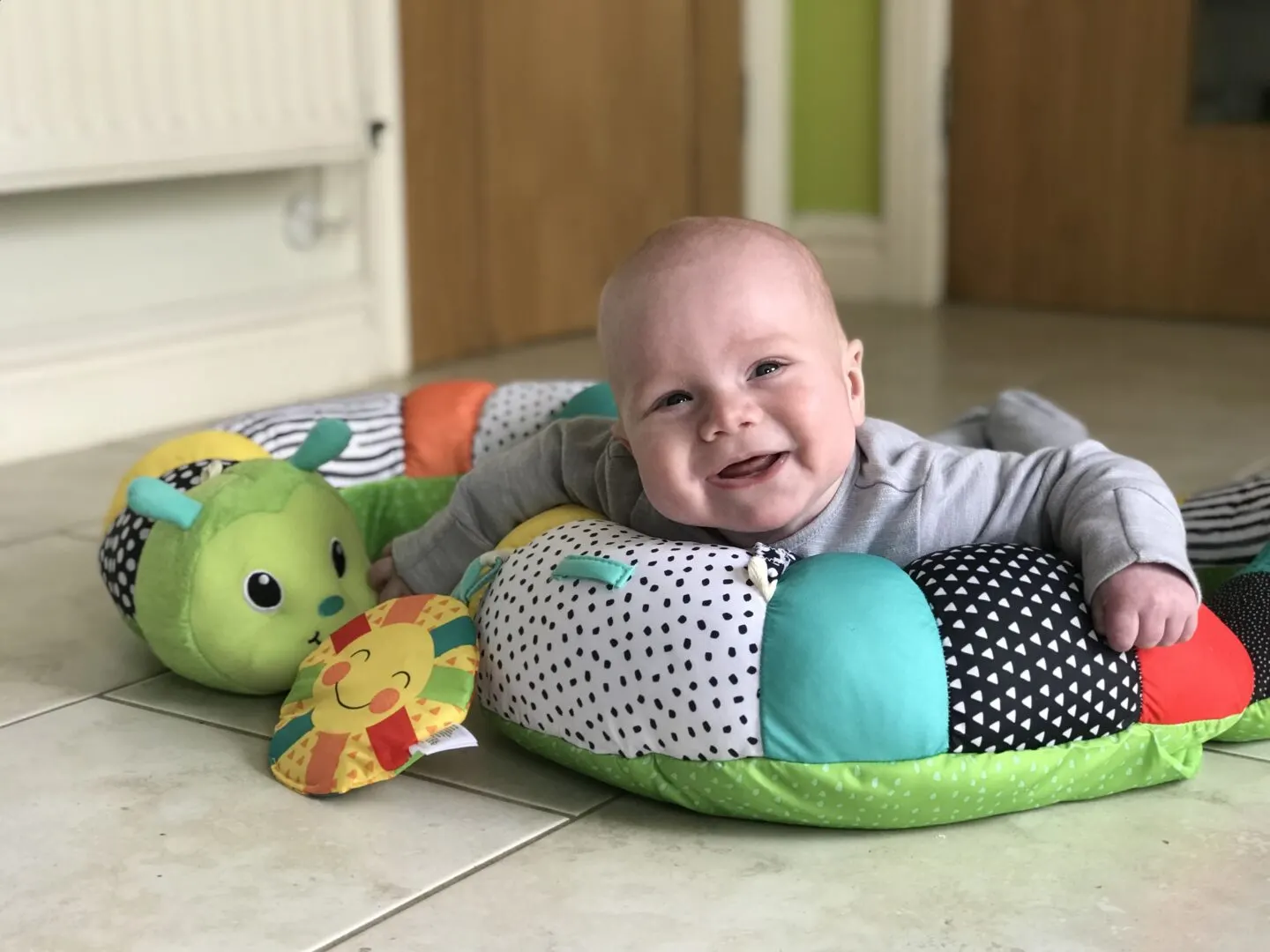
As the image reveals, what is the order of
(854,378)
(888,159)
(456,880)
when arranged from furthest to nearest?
(888,159) → (854,378) → (456,880)

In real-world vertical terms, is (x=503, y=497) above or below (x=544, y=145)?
below

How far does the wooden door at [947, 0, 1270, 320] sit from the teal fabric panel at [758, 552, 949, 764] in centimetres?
215

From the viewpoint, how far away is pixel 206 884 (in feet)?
3.07

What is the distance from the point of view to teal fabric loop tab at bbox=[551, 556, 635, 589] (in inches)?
40.8

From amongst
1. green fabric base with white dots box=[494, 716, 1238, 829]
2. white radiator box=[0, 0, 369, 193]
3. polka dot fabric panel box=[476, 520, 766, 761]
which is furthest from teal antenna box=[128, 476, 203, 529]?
white radiator box=[0, 0, 369, 193]

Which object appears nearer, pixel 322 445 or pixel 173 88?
pixel 322 445

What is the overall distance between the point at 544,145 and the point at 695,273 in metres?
1.77

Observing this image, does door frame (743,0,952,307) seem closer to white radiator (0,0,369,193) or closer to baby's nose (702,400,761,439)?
white radiator (0,0,369,193)

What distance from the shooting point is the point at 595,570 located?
1.04 meters

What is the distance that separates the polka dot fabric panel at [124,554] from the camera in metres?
1.24

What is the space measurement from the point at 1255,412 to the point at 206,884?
1.69 metres

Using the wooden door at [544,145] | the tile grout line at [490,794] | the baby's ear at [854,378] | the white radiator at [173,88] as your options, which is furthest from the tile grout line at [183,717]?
the wooden door at [544,145]

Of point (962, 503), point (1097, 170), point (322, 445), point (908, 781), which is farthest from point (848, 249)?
point (908, 781)

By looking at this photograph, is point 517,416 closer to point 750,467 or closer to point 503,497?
point 503,497
